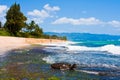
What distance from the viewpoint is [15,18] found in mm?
98750

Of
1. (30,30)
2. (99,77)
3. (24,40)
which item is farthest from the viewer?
(30,30)

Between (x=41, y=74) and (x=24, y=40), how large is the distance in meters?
62.0

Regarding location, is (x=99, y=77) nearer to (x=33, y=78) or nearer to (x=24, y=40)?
(x=33, y=78)

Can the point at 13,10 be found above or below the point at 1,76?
above

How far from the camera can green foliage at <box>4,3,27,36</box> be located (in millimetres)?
98456

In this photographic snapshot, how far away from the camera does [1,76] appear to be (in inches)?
906

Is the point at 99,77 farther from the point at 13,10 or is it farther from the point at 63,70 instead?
the point at 13,10

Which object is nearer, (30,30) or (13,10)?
(13,10)

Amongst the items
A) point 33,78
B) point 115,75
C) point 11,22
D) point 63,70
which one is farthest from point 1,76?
point 11,22

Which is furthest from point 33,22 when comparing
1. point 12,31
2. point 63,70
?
point 63,70

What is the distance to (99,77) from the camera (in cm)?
2439

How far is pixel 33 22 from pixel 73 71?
84526 mm

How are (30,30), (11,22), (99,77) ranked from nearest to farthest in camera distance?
(99,77)
(11,22)
(30,30)

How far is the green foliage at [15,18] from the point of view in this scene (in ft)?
323
